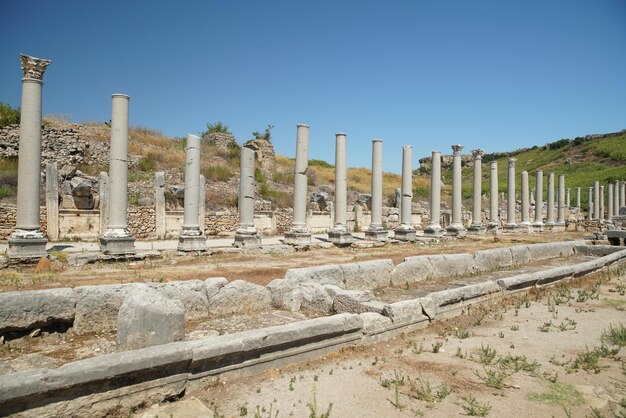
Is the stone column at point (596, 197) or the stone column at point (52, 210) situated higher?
the stone column at point (596, 197)

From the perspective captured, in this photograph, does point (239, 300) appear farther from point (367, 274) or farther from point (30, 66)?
point (30, 66)

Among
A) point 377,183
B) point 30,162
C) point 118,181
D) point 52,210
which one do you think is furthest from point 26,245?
point 377,183

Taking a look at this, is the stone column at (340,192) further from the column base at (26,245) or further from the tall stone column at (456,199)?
the column base at (26,245)

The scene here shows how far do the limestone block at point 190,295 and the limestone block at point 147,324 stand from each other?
142 centimetres

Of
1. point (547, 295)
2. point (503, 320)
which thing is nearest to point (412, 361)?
point (503, 320)

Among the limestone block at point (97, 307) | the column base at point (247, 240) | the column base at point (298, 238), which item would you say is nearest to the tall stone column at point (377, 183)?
the column base at point (298, 238)

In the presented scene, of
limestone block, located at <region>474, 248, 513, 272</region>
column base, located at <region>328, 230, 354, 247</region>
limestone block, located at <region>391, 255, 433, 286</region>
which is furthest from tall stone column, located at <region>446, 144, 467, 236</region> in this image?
limestone block, located at <region>391, 255, 433, 286</region>

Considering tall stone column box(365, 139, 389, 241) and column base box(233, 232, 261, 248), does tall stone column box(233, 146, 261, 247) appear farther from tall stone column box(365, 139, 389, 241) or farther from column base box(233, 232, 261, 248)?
tall stone column box(365, 139, 389, 241)

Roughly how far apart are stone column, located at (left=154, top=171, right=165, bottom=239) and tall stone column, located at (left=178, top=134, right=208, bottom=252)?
16.0 ft

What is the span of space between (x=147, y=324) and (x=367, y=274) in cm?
496

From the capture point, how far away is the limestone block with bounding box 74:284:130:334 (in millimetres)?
5535

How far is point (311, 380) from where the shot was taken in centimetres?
445

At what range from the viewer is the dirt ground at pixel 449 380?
12.5 feet

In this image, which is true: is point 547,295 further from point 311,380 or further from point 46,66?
point 46,66
